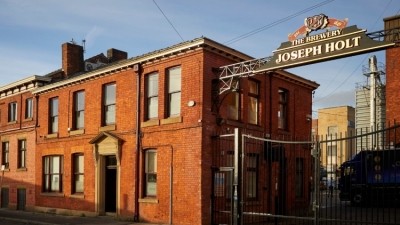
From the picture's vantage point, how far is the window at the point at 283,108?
22.4m

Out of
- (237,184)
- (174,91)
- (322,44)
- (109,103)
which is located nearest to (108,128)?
(109,103)

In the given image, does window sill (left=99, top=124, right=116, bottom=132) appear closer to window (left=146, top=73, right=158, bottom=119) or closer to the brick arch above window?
the brick arch above window

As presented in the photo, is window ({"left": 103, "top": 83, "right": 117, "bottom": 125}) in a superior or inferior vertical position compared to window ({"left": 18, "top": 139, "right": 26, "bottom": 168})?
superior

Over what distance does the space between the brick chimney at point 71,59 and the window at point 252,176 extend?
48.9ft

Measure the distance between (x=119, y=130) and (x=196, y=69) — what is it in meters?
5.46

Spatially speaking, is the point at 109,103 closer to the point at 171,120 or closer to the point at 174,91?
the point at 174,91

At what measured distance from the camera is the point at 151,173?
1950cm

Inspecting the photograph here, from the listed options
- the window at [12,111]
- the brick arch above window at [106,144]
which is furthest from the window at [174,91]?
the window at [12,111]

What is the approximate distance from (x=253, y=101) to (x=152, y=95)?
4.43 metres

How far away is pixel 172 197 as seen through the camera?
18109mm

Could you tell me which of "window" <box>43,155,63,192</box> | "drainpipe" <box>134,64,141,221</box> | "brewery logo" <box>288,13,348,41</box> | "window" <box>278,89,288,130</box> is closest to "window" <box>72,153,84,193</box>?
"window" <box>43,155,63,192</box>

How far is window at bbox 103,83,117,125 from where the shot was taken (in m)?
21.9

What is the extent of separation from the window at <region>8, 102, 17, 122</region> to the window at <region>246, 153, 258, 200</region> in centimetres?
1771

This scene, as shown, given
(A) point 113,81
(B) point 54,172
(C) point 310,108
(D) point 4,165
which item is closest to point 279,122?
(C) point 310,108
